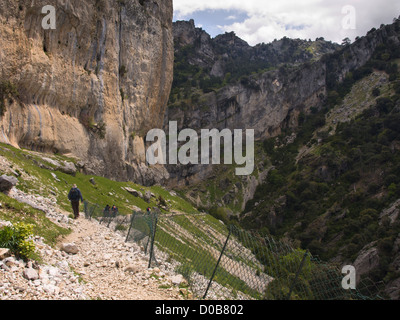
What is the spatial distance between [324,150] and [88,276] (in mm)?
97679

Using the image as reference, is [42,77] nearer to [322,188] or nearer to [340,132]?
[322,188]

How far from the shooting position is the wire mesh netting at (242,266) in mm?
6465

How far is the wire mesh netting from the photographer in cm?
646

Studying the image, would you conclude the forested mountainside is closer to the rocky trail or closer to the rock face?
the rocky trail

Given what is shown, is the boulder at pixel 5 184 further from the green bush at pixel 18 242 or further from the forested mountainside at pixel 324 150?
the forested mountainside at pixel 324 150

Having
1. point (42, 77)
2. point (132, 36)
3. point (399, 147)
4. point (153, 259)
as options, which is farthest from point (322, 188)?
point (153, 259)

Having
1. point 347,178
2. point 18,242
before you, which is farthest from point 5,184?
point 347,178

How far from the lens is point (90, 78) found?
41438 millimetres

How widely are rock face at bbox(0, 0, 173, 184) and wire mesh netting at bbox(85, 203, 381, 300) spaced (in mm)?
24789

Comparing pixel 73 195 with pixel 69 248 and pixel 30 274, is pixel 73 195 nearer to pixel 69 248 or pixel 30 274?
pixel 69 248

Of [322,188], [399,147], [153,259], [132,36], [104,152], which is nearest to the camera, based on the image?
[153,259]

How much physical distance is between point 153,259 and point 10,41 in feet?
101

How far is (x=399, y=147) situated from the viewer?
77.4 meters

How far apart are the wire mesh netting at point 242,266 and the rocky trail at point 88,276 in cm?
61
